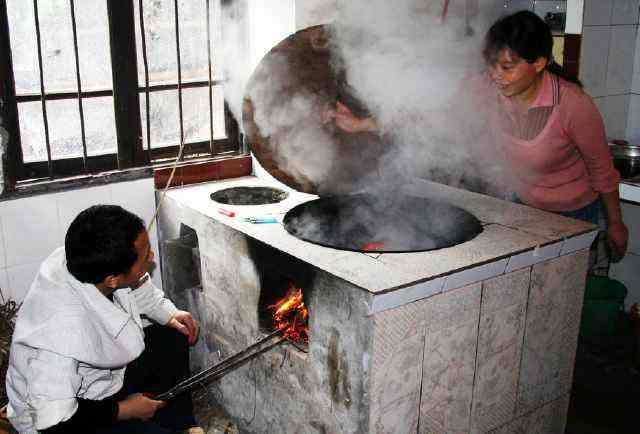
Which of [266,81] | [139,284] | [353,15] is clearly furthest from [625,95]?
[139,284]

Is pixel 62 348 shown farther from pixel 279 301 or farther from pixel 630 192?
pixel 630 192

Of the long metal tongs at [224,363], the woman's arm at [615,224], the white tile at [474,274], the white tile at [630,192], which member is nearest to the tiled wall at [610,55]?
the white tile at [630,192]

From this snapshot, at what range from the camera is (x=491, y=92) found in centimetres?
328

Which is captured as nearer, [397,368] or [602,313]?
[397,368]

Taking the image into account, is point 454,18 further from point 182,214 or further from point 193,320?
point 193,320

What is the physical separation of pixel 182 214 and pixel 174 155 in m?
0.58

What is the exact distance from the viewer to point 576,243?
2729 millimetres

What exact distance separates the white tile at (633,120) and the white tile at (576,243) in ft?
7.00

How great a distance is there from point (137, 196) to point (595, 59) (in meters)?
3.16

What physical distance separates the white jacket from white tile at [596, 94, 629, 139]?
351 cm

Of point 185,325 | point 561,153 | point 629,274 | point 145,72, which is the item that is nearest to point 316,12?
point 145,72

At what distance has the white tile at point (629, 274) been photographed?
4449mm

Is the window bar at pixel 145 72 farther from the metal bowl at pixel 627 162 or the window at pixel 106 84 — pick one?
the metal bowl at pixel 627 162

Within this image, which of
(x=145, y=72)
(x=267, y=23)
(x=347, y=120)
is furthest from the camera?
(x=267, y=23)
